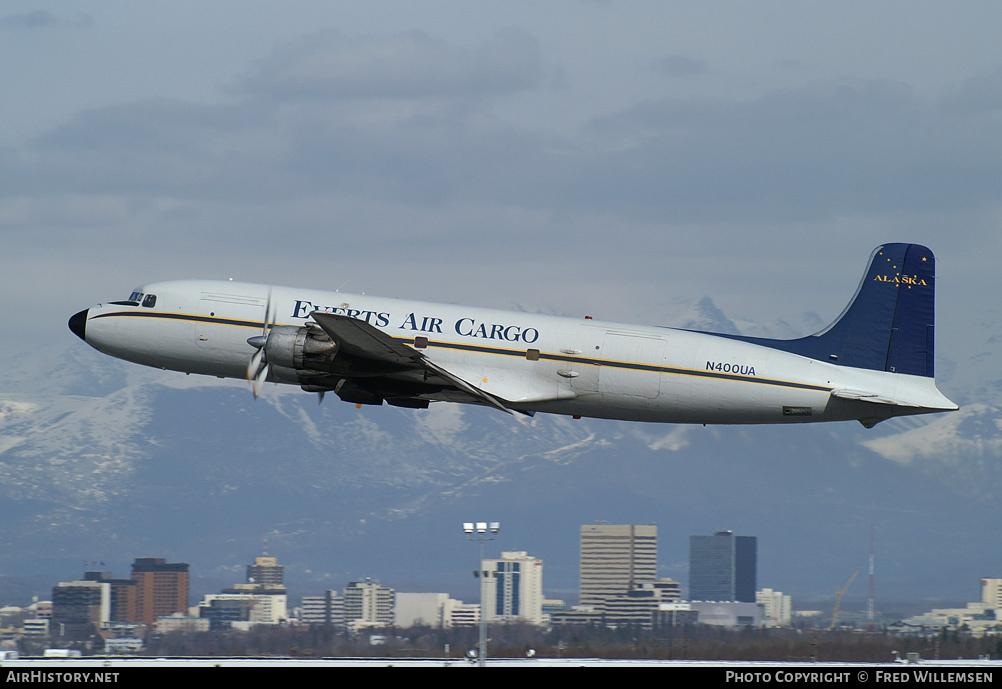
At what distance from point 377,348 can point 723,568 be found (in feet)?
536

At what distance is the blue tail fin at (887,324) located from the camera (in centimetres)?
3925

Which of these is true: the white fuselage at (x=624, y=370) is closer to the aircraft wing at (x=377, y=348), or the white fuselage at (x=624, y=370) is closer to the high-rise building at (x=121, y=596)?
the aircraft wing at (x=377, y=348)

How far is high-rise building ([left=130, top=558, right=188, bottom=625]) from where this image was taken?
125 meters

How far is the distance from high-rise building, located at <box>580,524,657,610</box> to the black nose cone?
99344mm

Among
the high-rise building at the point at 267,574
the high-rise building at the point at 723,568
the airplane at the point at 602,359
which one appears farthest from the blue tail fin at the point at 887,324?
the high-rise building at the point at 723,568

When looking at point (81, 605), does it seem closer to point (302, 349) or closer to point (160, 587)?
point (160, 587)

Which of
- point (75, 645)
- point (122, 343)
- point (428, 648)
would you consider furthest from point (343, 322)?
point (75, 645)

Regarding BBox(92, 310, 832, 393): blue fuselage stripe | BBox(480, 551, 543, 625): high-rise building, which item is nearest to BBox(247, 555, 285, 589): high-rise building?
BBox(480, 551, 543, 625): high-rise building

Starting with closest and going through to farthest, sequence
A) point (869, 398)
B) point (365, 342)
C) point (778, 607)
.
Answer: point (365, 342) < point (869, 398) < point (778, 607)

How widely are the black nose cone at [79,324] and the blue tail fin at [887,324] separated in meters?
22.5

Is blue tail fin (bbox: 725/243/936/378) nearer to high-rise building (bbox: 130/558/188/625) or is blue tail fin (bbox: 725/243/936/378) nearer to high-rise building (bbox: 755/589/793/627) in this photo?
high-rise building (bbox: 755/589/793/627)

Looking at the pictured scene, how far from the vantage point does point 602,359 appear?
38.6m

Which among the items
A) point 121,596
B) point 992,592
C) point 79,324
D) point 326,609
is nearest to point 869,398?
point 79,324
